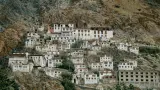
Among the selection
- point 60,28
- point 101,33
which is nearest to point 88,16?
point 101,33

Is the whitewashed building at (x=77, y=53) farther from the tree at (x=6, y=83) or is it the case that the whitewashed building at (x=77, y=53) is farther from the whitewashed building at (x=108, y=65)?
the tree at (x=6, y=83)

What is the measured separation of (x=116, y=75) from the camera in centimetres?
10562

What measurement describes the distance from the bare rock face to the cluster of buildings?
1948 millimetres

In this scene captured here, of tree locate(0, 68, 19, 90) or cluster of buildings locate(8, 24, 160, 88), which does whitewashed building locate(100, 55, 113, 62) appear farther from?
tree locate(0, 68, 19, 90)

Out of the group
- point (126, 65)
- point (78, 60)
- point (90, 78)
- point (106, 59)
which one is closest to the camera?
point (90, 78)

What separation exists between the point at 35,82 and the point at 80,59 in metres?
12.6

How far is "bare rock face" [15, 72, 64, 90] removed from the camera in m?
98.6

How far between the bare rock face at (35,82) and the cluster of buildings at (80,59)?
76.7 inches

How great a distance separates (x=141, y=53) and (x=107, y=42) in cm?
780

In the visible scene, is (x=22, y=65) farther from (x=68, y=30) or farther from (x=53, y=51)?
(x=68, y=30)

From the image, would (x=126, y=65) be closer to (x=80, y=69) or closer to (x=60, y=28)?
(x=80, y=69)

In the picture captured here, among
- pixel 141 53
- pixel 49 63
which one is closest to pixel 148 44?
pixel 141 53

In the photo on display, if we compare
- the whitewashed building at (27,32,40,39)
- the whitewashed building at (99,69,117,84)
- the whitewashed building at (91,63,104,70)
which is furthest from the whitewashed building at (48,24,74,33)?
the whitewashed building at (99,69,117,84)

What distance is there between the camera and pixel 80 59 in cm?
10788
